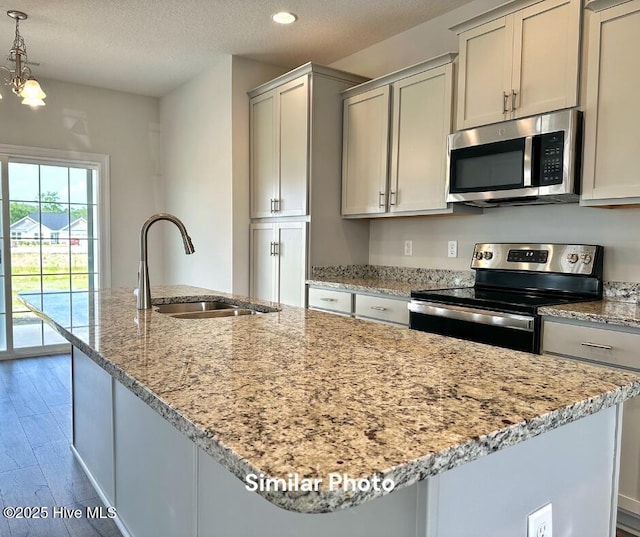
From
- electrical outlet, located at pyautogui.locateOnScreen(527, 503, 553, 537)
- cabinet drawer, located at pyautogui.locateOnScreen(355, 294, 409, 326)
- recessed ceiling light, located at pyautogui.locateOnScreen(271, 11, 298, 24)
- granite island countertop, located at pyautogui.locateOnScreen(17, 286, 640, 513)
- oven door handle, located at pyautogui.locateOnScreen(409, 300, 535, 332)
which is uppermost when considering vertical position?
recessed ceiling light, located at pyautogui.locateOnScreen(271, 11, 298, 24)

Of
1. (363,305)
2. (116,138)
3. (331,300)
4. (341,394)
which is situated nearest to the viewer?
(341,394)

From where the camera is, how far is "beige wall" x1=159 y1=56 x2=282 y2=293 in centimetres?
407

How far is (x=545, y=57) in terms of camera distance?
238 cm

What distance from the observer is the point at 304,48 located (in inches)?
151

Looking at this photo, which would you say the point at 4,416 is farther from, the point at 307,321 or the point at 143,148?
the point at 143,148

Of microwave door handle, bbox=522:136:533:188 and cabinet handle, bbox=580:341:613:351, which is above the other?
microwave door handle, bbox=522:136:533:188

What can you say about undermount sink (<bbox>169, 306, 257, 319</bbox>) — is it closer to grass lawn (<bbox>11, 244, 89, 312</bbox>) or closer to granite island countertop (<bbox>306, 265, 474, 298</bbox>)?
granite island countertop (<bbox>306, 265, 474, 298</bbox>)

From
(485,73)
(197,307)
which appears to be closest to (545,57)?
(485,73)

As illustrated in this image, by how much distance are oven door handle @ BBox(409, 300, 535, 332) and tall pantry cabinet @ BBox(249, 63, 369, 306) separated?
1.09 metres

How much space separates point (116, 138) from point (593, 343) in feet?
15.5

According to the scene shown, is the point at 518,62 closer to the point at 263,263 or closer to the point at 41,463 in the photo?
the point at 263,263

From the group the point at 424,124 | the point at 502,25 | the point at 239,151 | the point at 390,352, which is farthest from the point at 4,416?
the point at 502,25

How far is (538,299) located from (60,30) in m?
3.66

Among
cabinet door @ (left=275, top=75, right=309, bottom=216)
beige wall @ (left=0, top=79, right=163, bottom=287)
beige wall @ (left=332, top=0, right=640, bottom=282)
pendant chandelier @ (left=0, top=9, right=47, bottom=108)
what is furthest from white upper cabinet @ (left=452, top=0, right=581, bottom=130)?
beige wall @ (left=0, top=79, right=163, bottom=287)
